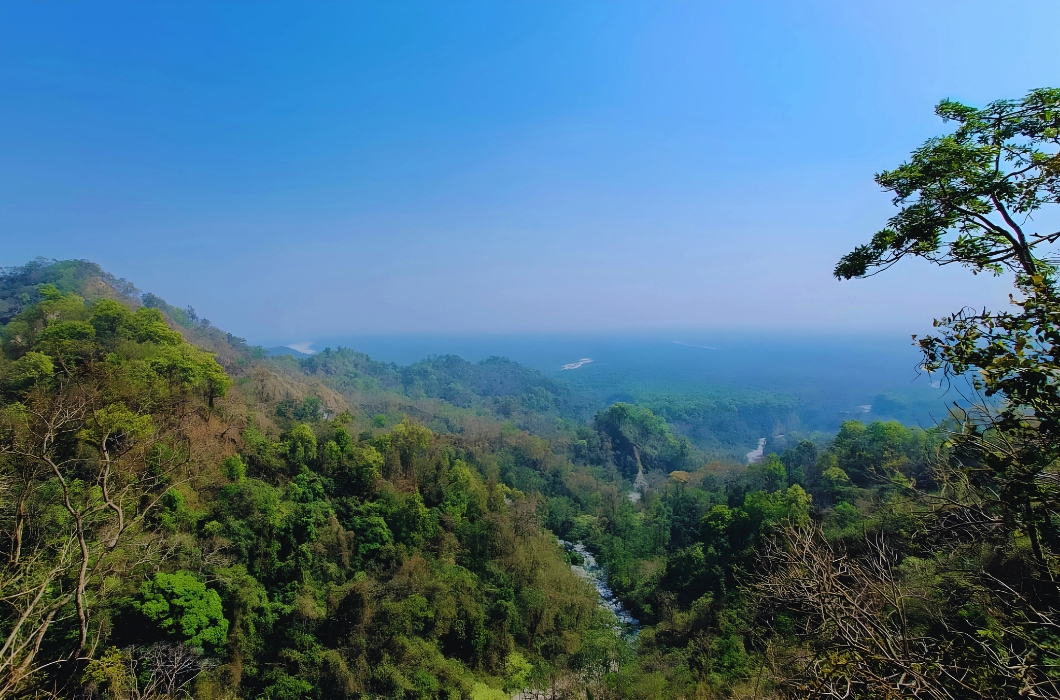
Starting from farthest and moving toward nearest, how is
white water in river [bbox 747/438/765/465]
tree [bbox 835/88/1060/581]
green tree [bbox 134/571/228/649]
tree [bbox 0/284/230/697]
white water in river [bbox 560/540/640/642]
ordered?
white water in river [bbox 747/438/765/465] → white water in river [bbox 560/540/640/642] → green tree [bbox 134/571/228/649] → tree [bbox 0/284/230/697] → tree [bbox 835/88/1060/581]

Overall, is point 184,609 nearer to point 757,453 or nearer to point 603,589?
point 603,589

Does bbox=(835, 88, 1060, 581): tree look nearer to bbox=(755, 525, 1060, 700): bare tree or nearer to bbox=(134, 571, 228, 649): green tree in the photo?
bbox=(755, 525, 1060, 700): bare tree

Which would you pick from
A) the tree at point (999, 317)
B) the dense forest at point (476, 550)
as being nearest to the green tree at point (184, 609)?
the dense forest at point (476, 550)

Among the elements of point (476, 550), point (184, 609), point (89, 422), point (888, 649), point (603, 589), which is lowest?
point (603, 589)

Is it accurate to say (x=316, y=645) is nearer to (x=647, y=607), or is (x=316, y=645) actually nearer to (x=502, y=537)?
(x=502, y=537)

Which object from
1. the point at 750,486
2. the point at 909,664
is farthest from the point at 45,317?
the point at 750,486

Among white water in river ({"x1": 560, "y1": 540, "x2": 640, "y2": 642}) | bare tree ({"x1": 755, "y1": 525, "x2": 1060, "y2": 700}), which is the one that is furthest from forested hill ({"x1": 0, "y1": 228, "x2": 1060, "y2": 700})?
white water in river ({"x1": 560, "y1": 540, "x2": 640, "y2": 642})

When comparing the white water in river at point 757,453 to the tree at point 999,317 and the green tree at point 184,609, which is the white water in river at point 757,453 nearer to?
the green tree at point 184,609

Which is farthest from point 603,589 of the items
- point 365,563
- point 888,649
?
point 888,649
